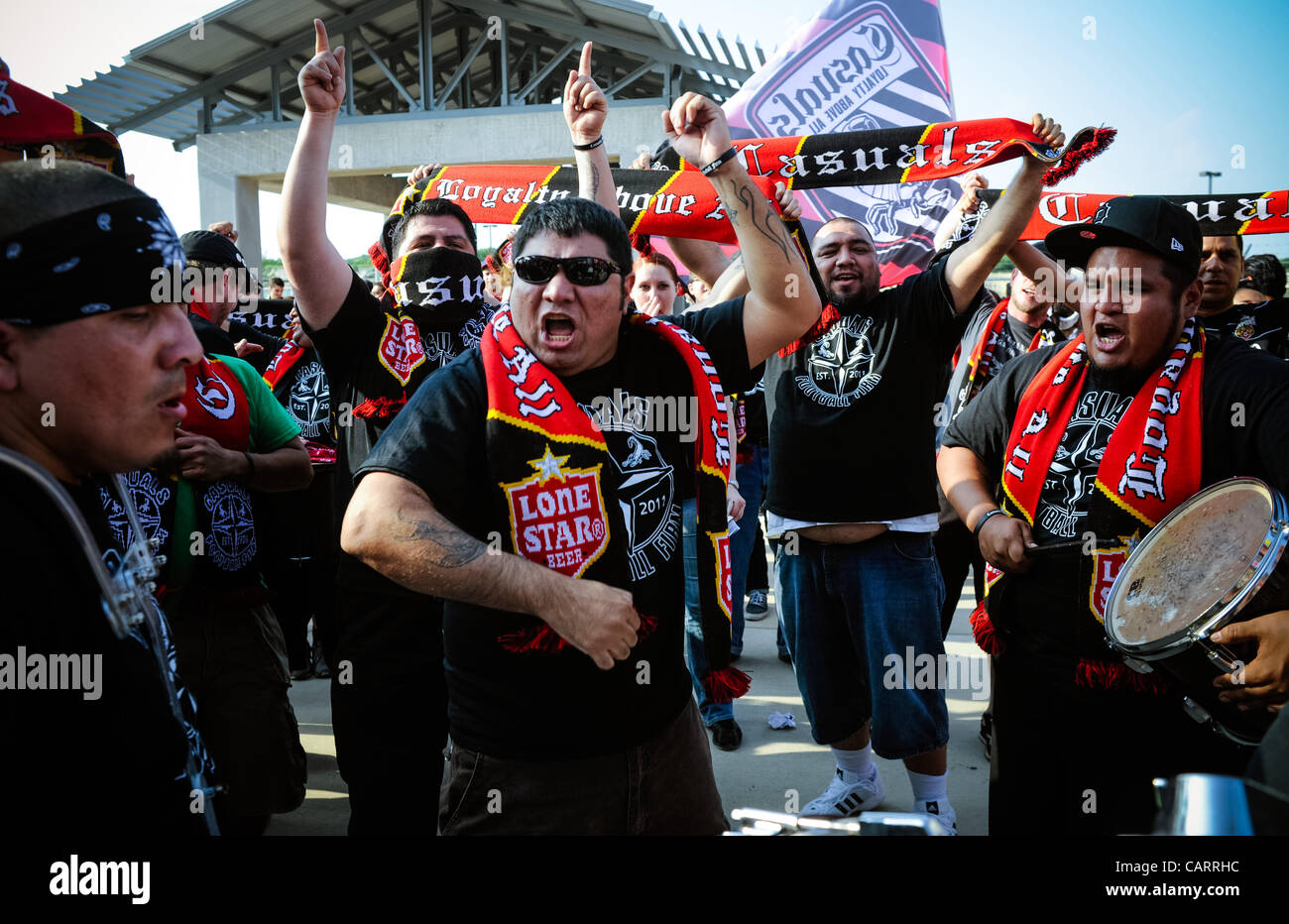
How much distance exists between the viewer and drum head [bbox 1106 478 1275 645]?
2018mm

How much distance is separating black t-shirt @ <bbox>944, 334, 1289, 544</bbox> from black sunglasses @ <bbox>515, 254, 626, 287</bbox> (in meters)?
1.45

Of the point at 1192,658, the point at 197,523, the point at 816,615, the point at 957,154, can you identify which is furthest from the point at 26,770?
the point at 957,154

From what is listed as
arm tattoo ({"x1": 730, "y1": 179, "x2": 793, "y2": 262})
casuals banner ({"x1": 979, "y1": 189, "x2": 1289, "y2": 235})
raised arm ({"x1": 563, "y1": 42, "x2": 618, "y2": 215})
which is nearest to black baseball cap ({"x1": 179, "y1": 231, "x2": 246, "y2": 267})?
raised arm ({"x1": 563, "y1": 42, "x2": 618, "y2": 215})

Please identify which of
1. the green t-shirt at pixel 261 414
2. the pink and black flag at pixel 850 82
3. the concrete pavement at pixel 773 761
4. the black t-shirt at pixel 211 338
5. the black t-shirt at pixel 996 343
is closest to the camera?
the green t-shirt at pixel 261 414

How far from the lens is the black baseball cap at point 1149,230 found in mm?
2453

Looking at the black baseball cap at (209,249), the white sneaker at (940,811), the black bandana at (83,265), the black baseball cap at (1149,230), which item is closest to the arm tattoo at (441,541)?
the black bandana at (83,265)

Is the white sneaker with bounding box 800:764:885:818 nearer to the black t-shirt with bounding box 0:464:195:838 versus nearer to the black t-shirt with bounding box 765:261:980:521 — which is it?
the black t-shirt with bounding box 765:261:980:521

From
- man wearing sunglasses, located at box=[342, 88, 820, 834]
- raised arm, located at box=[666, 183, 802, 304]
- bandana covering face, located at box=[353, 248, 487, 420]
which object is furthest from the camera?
bandana covering face, located at box=[353, 248, 487, 420]

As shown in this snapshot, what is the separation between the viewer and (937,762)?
339 centimetres

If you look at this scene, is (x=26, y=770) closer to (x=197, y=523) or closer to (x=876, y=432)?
(x=197, y=523)

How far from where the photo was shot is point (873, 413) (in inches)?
139

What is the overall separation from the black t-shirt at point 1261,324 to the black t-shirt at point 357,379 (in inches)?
178

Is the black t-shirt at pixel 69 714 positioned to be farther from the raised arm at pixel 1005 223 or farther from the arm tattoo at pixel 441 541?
the raised arm at pixel 1005 223

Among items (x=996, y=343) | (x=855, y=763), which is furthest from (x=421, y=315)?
(x=996, y=343)
